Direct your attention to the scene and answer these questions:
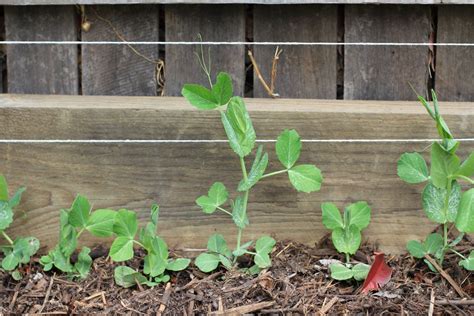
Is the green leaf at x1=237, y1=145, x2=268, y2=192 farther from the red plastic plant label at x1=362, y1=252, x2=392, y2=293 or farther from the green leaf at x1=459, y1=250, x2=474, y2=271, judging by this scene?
the green leaf at x1=459, y1=250, x2=474, y2=271

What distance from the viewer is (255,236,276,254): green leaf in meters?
2.01

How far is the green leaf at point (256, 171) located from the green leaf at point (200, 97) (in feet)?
0.51

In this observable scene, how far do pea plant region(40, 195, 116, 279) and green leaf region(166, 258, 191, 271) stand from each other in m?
0.17

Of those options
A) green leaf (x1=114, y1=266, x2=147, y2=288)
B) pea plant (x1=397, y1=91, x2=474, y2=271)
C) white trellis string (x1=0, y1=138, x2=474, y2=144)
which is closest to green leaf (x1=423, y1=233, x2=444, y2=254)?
pea plant (x1=397, y1=91, x2=474, y2=271)

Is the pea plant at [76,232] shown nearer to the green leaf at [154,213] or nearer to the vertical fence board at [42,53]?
the green leaf at [154,213]

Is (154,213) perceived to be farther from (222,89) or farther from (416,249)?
(416,249)

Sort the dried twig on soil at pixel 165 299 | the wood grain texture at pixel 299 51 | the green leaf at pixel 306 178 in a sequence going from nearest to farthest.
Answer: the dried twig on soil at pixel 165 299, the green leaf at pixel 306 178, the wood grain texture at pixel 299 51

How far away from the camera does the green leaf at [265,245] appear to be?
79.3 inches

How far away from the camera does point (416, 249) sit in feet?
6.67

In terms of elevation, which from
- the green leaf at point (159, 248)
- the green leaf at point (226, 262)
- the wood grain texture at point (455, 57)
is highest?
the wood grain texture at point (455, 57)

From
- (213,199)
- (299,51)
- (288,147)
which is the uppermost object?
(299,51)

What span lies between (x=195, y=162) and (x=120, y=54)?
34 centimetres

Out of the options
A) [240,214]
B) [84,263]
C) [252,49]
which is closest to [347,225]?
[240,214]

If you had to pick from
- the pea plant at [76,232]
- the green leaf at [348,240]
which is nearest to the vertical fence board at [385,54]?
the green leaf at [348,240]
